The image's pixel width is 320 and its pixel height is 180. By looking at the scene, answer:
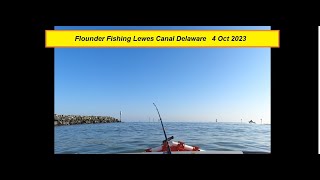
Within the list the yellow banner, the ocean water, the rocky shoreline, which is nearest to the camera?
the yellow banner

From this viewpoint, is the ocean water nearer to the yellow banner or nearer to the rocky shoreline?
the yellow banner

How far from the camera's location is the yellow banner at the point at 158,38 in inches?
118

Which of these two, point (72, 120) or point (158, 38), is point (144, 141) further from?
point (72, 120)

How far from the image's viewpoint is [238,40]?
301 centimetres

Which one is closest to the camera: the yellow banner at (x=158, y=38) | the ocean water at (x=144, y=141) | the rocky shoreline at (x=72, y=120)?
the yellow banner at (x=158, y=38)

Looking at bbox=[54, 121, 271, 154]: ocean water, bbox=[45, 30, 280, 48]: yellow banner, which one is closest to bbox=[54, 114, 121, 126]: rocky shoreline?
bbox=[54, 121, 271, 154]: ocean water

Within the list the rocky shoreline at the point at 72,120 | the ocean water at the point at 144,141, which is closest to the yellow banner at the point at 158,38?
the ocean water at the point at 144,141

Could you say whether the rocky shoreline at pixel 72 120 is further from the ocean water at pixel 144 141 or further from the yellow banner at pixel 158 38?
the yellow banner at pixel 158 38

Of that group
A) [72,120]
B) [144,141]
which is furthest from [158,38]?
[72,120]

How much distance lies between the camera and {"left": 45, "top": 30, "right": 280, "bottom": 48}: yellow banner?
9.80 ft

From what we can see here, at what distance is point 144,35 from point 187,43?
61 centimetres
